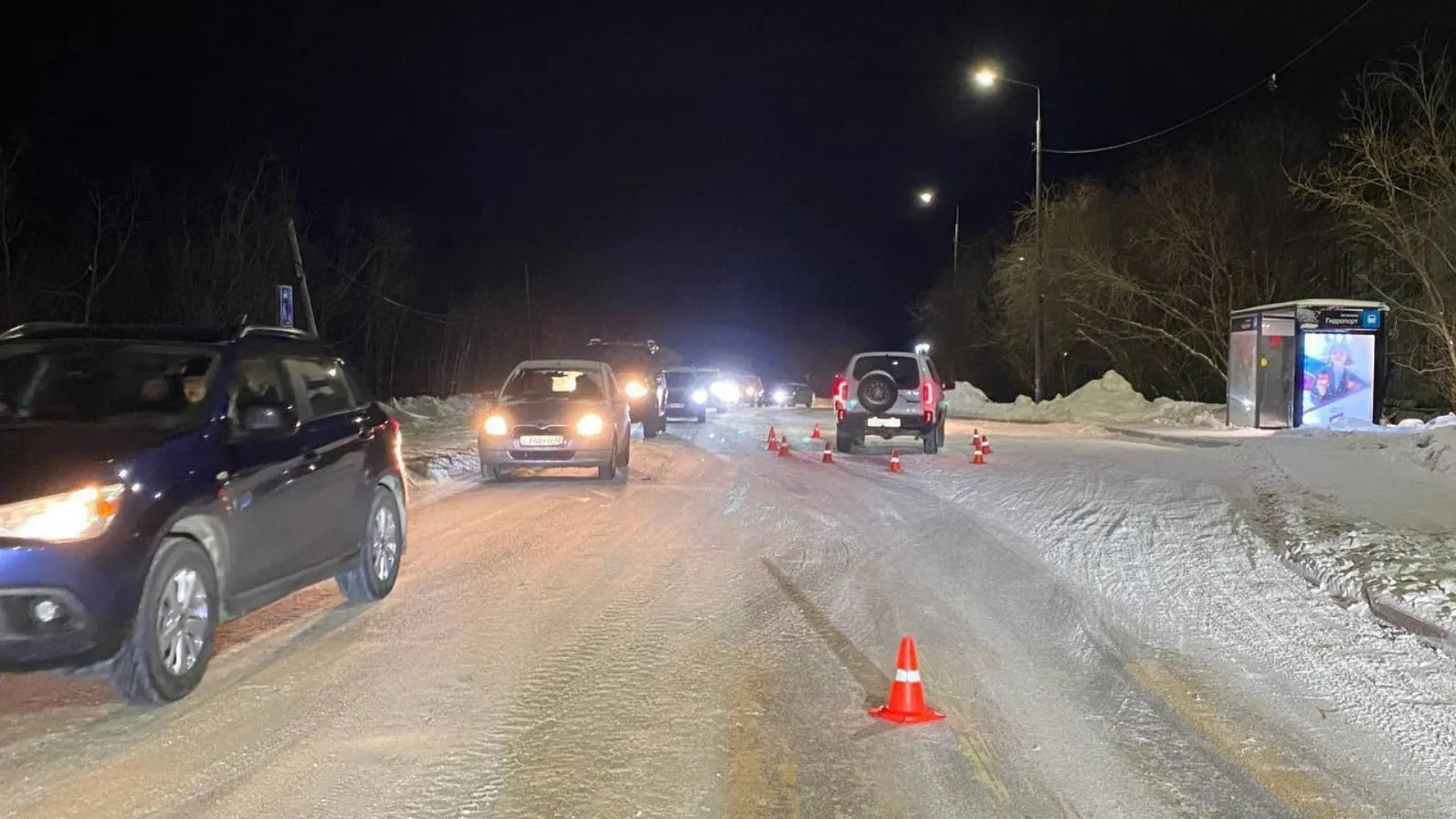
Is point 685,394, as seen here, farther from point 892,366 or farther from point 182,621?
point 182,621

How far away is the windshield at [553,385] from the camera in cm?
1556

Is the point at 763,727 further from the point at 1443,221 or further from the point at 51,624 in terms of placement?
the point at 1443,221

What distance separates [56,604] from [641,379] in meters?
20.8

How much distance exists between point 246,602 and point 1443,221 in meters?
22.3

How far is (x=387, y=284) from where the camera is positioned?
140 feet

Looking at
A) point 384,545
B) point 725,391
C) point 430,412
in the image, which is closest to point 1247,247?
point 725,391

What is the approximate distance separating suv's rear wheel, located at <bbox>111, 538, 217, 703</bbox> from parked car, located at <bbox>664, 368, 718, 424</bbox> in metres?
24.9

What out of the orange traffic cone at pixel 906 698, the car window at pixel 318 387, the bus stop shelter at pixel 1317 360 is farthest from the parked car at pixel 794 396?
the orange traffic cone at pixel 906 698

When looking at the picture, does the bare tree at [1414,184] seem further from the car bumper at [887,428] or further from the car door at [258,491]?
the car door at [258,491]

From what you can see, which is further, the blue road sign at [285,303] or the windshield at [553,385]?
the blue road sign at [285,303]

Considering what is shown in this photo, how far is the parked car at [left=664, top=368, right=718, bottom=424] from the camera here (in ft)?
102

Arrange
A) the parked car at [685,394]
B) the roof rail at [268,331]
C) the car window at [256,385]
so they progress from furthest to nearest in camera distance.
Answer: the parked car at [685,394], the roof rail at [268,331], the car window at [256,385]

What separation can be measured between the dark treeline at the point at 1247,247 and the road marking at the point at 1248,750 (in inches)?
728

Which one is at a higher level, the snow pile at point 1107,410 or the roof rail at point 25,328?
the roof rail at point 25,328
